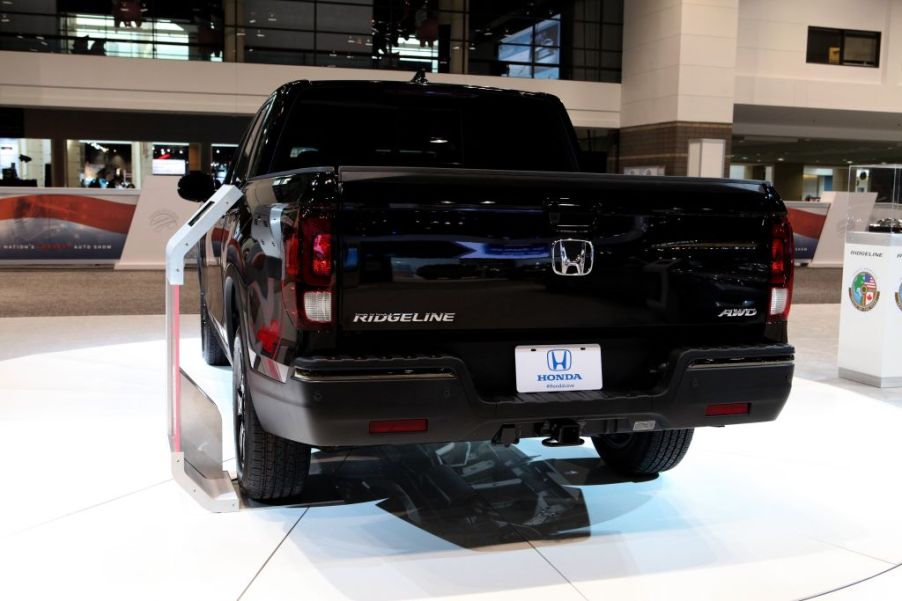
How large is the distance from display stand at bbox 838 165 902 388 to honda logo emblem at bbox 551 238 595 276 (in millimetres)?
4293

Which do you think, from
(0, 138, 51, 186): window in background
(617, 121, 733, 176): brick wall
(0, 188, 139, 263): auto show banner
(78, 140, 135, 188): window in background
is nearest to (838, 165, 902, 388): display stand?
(0, 188, 139, 263): auto show banner

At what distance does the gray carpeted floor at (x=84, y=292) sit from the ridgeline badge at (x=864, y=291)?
5.36m

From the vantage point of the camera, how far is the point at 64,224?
10797 millimetres

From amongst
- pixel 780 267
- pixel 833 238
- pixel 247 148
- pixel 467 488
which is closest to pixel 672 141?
pixel 833 238

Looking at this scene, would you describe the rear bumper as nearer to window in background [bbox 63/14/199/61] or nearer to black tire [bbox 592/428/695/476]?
black tire [bbox 592/428/695/476]

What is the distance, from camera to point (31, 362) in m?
6.34

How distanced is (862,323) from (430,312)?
4.90 metres

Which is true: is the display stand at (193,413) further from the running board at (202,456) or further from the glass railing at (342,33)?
the glass railing at (342,33)

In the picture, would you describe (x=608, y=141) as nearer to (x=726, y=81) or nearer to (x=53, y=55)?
(x=726, y=81)

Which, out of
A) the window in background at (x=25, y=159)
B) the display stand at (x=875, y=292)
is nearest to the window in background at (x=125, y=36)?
the window in background at (x=25, y=159)

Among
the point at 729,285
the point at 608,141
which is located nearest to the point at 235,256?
the point at 729,285

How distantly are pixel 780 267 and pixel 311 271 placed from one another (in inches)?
62.6

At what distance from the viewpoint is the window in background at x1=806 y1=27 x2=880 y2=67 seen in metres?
20.5

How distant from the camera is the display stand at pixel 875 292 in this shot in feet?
20.6
